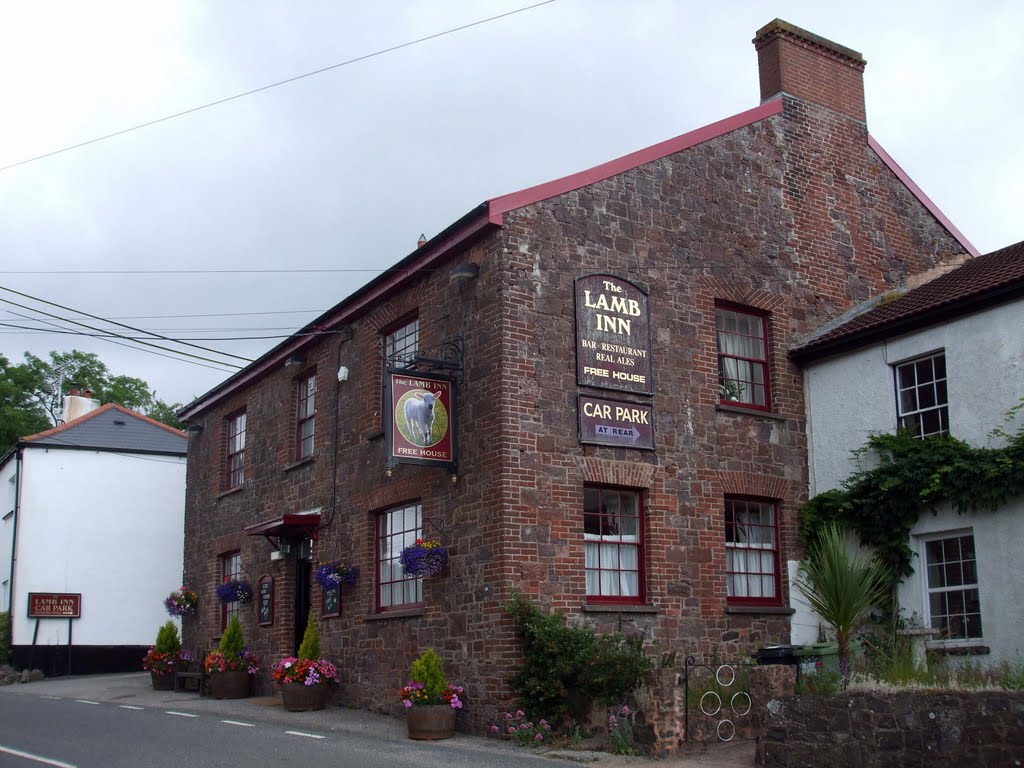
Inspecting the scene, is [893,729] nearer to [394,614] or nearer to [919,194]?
[394,614]

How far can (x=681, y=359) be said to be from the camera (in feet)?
53.9

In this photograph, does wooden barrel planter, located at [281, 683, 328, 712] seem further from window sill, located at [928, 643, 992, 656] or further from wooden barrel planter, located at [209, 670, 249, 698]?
window sill, located at [928, 643, 992, 656]

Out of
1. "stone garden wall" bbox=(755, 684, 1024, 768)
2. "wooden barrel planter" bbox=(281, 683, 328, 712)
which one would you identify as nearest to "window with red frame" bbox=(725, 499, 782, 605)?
"stone garden wall" bbox=(755, 684, 1024, 768)

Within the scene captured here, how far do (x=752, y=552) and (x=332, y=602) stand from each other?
6.76 m

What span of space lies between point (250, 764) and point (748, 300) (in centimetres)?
1019

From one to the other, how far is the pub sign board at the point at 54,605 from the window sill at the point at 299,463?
11966 millimetres

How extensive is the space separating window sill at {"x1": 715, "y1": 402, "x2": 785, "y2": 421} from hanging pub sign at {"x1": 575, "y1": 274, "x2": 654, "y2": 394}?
1.45m

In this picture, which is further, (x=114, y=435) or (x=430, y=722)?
(x=114, y=435)

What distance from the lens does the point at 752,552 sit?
55.1 feet

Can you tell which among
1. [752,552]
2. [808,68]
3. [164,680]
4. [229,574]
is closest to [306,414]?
[229,574]

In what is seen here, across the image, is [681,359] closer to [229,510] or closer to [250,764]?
[250,764]

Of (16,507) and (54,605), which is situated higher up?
(16,507)

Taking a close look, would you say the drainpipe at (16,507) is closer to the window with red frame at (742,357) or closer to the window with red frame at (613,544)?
the window with red frame at (613,544)

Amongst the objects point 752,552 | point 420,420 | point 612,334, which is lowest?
point 752,552
